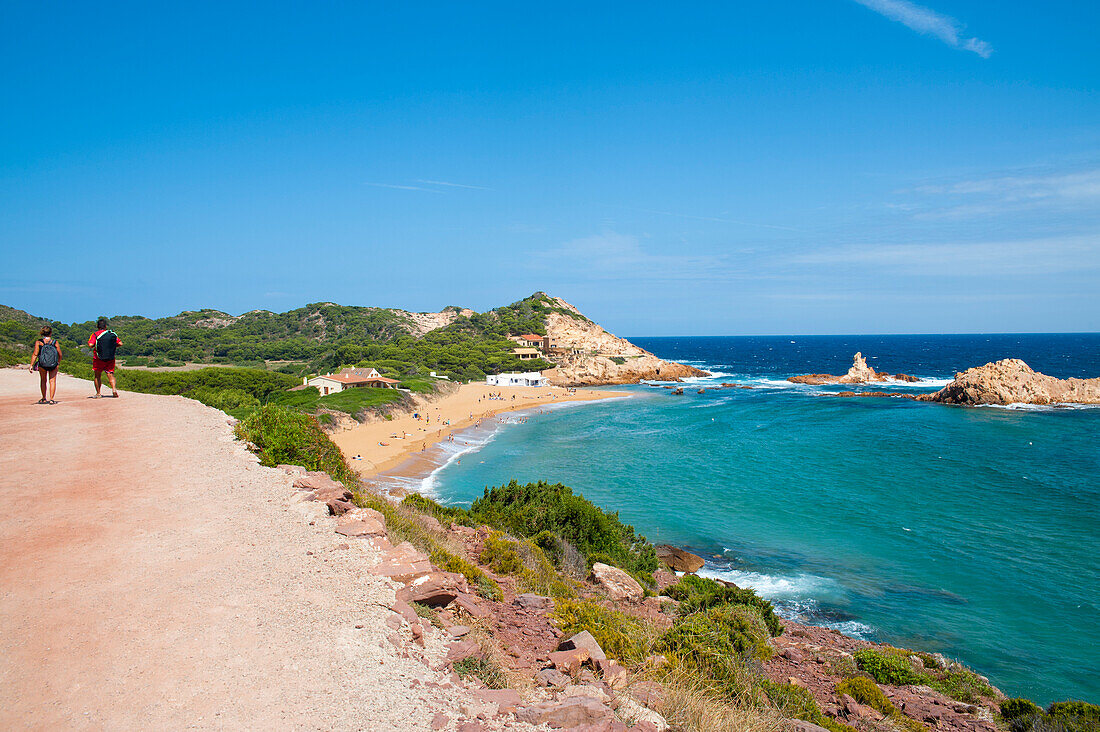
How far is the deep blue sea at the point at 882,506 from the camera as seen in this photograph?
595 inches

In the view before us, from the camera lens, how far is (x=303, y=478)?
8148 millimetres

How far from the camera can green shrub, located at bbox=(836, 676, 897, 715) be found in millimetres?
8047

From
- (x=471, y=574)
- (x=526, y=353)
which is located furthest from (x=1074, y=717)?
(x=526, y=353)

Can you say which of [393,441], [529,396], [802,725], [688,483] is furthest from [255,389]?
[802,725]

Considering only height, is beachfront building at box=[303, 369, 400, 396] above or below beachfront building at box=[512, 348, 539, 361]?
below

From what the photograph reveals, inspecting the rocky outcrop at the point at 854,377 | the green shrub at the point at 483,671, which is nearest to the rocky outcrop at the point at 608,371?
the rocky outcrop at the point at 854,377

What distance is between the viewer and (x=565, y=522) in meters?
14.2

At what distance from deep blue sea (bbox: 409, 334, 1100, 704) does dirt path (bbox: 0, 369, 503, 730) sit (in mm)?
14069

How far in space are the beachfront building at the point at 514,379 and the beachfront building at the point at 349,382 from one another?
1809cm

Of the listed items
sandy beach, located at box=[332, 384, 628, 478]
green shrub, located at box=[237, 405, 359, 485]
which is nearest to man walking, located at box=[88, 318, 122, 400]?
green shrub, located at box=[237, 405, 359, 485]

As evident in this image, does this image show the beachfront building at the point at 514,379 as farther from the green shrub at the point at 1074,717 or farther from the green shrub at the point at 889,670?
the green shrub at the point at 1074,717

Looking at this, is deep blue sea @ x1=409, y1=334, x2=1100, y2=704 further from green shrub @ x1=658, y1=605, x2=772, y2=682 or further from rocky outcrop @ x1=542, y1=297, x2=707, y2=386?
rocky outcrop @ x1=542, y1=297, x2=707, y2=386

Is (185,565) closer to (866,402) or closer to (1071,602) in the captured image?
(1071,602)

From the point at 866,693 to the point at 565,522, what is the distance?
741cm
